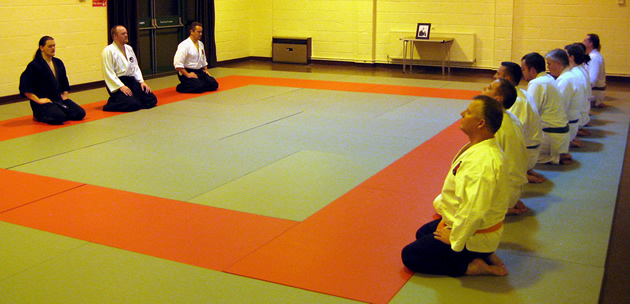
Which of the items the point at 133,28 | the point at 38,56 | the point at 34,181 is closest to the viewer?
the point at 34,181

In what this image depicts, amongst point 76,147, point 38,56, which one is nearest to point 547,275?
point 76,147

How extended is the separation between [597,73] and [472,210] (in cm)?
567

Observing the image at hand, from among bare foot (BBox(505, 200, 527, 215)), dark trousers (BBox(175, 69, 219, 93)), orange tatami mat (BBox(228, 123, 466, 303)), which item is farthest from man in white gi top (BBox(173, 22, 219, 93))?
bare foot (BBox(505, 200, 527, 215))

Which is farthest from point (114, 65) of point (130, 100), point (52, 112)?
point (52, 112)

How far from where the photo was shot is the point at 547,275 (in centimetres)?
322

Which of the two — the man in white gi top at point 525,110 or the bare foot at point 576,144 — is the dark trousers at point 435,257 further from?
the bare foot at point 576,144

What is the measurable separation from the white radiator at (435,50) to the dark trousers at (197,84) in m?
4.32

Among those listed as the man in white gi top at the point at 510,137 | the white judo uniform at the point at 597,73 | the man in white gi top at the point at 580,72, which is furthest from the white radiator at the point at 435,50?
the man in white gi top at the point at 510,137

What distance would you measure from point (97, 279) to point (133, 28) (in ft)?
23.9

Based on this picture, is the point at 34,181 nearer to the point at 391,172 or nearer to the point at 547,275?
the point at 391,172

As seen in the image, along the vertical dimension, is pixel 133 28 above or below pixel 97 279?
above

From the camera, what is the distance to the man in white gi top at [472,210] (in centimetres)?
288

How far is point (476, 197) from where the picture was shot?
286 centimetres

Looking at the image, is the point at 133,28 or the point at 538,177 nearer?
the point at 538,177
